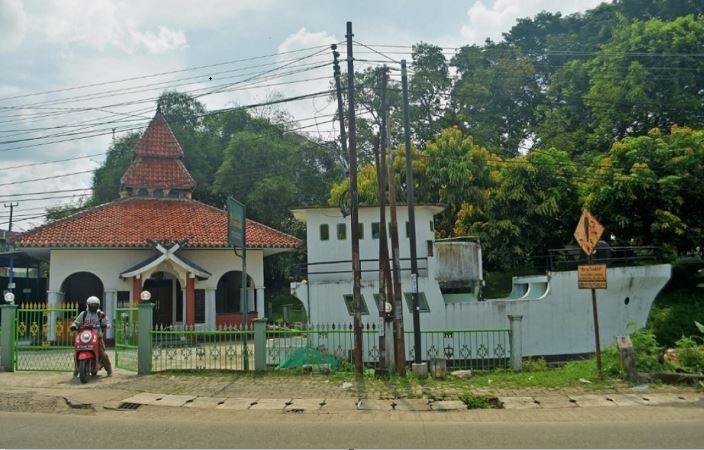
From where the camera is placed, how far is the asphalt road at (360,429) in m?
6.73

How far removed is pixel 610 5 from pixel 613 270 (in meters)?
27.7

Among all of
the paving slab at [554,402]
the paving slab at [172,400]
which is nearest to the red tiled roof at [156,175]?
the paving slab at [172,400]

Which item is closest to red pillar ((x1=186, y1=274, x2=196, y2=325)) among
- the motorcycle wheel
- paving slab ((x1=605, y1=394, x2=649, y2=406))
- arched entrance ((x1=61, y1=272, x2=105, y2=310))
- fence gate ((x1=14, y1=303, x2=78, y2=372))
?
arched entrance ((x1=61, y1=272, x2=105, y2=310))

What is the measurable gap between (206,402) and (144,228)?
14133 millimetres

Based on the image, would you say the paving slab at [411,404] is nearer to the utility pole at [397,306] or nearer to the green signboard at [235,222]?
the utility pole at [397,306]

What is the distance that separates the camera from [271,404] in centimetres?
948

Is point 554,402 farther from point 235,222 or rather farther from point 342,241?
point 342,241

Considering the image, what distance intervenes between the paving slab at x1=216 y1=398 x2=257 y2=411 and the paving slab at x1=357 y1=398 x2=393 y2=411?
1.86 meters

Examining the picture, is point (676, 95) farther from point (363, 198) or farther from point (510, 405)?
point (510, 405)

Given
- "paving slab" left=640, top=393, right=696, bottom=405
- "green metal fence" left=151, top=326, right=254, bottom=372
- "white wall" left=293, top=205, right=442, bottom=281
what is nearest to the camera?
"paving slab" left=640, top=393, right=696, bottom=405

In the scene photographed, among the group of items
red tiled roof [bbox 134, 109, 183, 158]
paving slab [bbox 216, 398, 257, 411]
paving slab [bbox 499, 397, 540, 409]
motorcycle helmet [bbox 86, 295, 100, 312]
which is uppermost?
red tiled roof [bbox 134, 109, 183, 158]

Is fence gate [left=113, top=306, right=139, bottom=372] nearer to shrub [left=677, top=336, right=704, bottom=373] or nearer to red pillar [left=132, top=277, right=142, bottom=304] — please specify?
red pillar [left=132, top=277, right=142, bottom=304]

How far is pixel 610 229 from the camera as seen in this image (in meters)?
23.9

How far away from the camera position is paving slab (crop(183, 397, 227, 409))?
9477 mm
